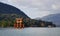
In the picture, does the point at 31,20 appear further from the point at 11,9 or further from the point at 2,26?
the point at 11,9

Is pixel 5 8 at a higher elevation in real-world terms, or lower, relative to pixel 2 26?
higher

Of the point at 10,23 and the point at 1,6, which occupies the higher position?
the point at 1,6

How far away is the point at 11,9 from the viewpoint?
174750 millimetres

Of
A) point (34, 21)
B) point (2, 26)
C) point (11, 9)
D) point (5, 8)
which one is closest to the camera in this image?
point (2, 26)

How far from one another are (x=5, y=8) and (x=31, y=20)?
72406 mm

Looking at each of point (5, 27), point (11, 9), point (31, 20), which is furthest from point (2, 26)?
point (11, 9)

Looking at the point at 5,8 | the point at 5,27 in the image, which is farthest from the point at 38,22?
the point at 5,8

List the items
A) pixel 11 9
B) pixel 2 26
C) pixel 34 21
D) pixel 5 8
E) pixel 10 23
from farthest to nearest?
pixel 5 8 < pixel 11 9 < pixel 34 21 < pixel 2 26 < pixel 10 23

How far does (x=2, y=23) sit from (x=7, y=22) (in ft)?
10.9

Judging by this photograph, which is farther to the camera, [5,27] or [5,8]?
[5,8]

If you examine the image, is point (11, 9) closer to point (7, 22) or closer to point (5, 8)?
point (5, 8)

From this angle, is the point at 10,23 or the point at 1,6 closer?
the point at 10,23

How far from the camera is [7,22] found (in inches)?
4345

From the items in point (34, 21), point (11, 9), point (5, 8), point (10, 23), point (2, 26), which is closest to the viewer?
point (10, 23)
